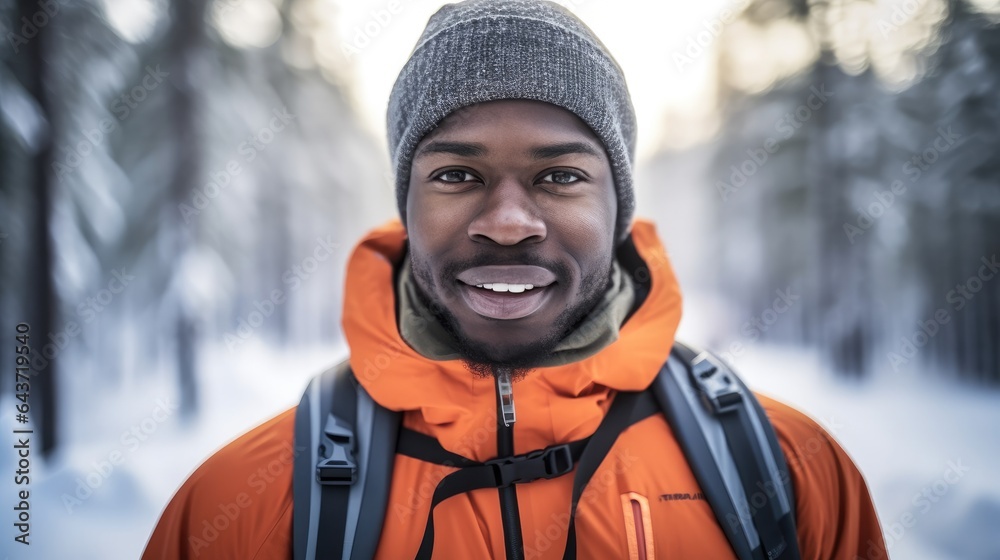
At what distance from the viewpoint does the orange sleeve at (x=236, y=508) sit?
5.20 feet

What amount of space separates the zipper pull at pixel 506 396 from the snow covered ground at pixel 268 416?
152 inches

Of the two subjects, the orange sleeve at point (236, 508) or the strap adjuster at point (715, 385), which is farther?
the strap adjuster at point (715, 385)

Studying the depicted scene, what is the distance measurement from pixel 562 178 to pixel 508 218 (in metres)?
0.29

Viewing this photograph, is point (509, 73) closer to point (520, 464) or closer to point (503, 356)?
point (503, 356)

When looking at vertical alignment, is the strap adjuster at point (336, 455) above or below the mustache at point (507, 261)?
below

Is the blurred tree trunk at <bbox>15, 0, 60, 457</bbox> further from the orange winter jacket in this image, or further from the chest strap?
the chest strap

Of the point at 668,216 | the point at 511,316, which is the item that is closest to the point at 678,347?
the point at 511,316

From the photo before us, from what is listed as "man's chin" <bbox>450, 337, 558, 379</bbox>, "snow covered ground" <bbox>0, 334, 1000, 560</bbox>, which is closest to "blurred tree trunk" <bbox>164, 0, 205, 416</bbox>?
"snow covered ground" <bbox>0, 334, 1000, 560</bbox>

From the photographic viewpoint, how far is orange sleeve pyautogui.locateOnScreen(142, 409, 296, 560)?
1586 mm

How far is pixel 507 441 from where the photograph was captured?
5.37 ft

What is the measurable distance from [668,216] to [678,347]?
31.6 ft

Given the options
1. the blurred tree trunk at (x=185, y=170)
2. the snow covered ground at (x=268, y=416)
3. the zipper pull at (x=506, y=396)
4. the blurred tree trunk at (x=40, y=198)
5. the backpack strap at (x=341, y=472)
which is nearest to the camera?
the backpack strap at (x=341, y=472)

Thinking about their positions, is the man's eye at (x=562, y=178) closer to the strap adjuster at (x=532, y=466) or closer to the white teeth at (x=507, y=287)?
the white teeth at (x=507, y=287)

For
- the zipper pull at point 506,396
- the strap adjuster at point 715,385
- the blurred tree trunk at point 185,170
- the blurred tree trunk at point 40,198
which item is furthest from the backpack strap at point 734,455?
the blurred tree trunk at point 185,170
